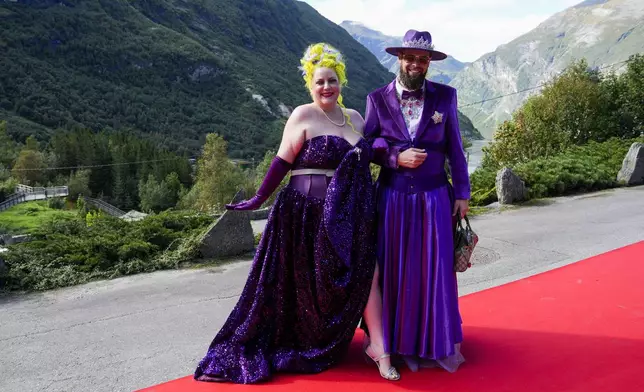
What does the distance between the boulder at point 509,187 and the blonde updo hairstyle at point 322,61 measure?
5.77 meters

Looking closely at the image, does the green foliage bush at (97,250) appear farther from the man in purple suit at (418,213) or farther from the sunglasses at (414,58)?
the sunglasses at (414,58)

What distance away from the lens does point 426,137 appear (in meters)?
2.50

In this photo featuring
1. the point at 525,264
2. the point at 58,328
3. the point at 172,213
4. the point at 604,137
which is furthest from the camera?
the point at 604,137

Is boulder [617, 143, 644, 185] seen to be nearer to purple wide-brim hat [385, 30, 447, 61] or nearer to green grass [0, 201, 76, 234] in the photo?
purple wide-brim hat [385, 30, 447, 61]

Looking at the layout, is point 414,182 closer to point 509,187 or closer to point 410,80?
point 410,80

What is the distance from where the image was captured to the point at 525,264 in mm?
4668

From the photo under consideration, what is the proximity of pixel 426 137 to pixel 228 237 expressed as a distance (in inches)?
133

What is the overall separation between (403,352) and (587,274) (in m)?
2.24

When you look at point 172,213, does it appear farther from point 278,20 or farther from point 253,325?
point 278,20

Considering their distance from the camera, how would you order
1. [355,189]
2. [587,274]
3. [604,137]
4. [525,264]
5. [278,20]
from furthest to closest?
[278,20]
[604,137]
[525,264]
[587,274]
[355,189]

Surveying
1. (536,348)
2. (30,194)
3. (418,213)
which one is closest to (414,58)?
(418,213)

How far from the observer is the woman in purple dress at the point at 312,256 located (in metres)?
2.44

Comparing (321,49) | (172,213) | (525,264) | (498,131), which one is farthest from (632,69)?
(321,49)

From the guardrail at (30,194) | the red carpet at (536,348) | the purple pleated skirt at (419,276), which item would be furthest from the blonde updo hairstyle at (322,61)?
the guardrail at (30,194)
